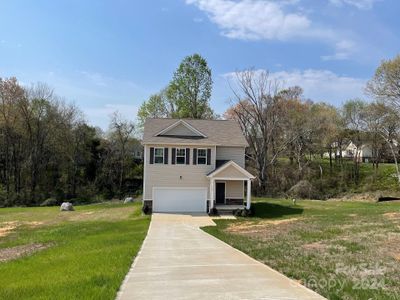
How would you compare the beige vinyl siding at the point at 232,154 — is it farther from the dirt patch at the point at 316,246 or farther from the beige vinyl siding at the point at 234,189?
the dirt patch at the point at 316,246

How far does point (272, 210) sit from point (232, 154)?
5361 millimetres

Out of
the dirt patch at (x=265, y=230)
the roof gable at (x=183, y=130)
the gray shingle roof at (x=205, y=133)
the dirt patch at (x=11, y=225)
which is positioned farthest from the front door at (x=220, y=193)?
the dirt patch at (x=11, y=225)

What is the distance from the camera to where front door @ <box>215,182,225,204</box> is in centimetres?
3322

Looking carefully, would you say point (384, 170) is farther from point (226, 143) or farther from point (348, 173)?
point (226, 143)

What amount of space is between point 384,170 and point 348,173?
5.56m

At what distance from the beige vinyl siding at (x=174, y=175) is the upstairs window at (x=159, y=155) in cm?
34

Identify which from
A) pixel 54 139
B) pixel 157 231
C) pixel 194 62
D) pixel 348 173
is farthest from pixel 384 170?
pixel 157 231

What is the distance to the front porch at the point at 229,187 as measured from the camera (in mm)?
31150

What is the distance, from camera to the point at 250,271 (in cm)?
924

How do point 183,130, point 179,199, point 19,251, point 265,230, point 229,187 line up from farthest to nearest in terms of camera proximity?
point 183,130
point 229,187
point 179,199
point 265,230
point 19,251

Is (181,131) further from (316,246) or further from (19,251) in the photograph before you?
(316,246)

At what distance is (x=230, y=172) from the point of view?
3164 centimetres

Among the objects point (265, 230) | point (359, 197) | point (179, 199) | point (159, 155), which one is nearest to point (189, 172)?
point (179, 199)

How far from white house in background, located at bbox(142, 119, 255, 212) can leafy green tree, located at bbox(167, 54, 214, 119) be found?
20.4m
